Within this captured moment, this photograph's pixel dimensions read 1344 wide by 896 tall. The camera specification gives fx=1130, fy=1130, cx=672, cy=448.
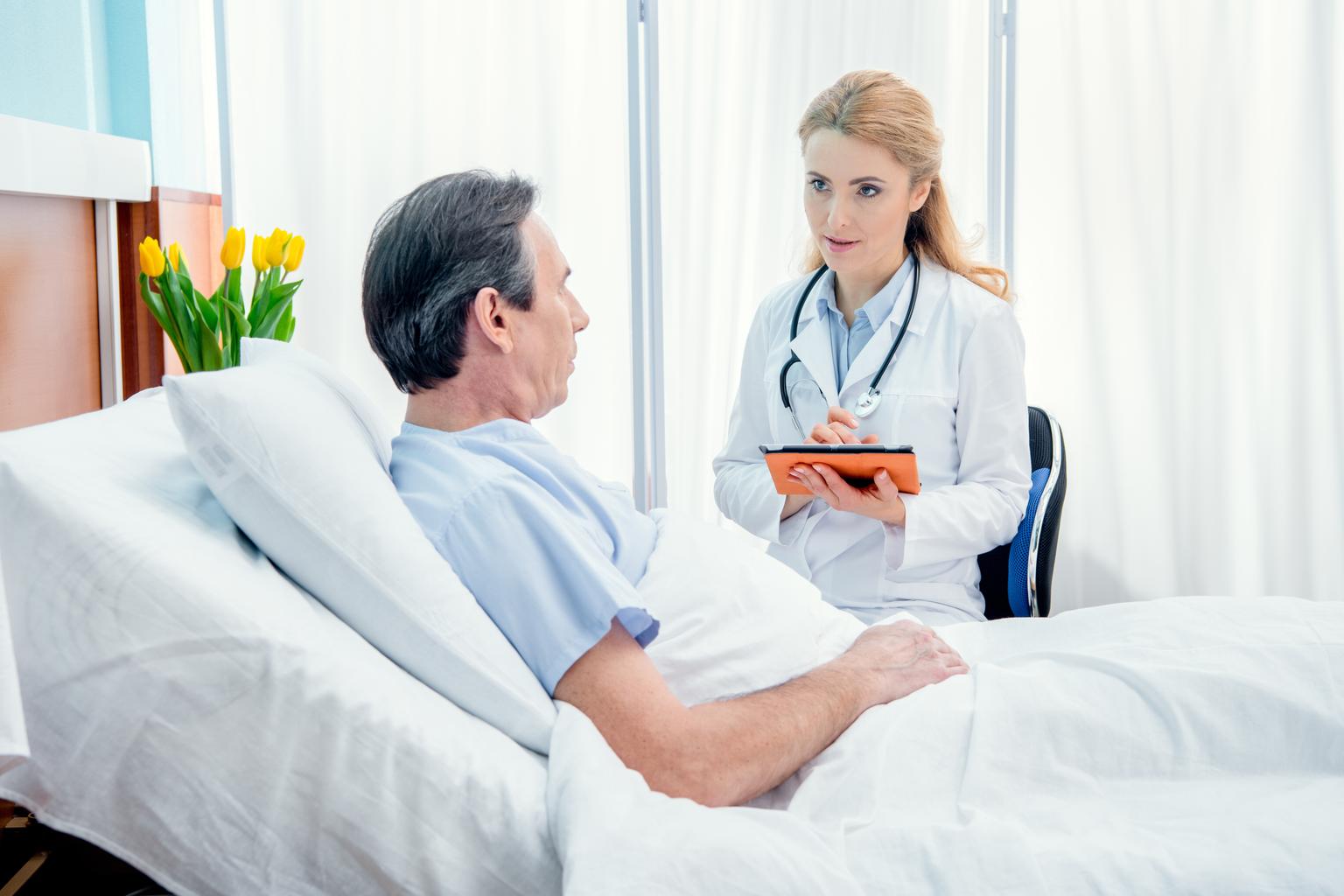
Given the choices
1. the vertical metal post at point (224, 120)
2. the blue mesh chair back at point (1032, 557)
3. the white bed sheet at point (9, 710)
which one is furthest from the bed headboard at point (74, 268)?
the blue mesh chair back at point (1032, 557)

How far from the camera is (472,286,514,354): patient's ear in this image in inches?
49.1

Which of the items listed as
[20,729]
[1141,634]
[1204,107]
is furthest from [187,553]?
[1204,107]

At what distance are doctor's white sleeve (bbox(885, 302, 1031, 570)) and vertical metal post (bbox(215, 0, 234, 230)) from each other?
192cm

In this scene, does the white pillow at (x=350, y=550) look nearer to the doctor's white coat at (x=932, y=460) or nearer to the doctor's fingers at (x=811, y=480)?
the doctor's fingers at (x=811, y=480)

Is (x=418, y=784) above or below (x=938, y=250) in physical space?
below

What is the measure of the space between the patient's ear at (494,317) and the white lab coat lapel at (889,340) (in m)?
0.87

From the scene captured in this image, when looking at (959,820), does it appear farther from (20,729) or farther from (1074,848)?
(20,729)

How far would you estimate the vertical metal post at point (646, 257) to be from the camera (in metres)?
2.82

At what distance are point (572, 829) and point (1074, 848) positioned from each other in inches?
15.8

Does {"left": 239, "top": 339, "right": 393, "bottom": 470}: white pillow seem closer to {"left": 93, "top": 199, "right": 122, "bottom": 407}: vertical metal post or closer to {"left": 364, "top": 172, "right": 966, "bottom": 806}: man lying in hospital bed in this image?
{"left": 364, "top": 172, "right": 966, "bottom": 806}: man lying in hospital bed

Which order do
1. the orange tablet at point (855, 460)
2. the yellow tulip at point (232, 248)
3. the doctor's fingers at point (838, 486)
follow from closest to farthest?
the orange tablet at point (855, 460), the doctor's fingers at point (838, 486), the yellow tulip at point (232, 248)

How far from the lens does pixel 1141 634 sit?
4.16 ft

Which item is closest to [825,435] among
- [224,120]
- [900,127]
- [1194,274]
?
[900,127]

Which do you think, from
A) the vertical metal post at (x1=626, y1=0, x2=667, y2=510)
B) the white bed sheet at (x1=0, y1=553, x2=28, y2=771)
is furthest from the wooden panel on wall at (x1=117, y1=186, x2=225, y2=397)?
the white bed sheet at (x1=0, y1=553, x2=28, y2=771)
